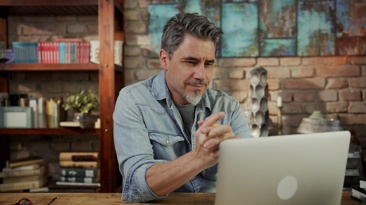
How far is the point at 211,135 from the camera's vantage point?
1.13 meters

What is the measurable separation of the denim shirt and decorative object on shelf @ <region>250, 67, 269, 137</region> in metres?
0.94

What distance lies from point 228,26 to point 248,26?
155 millimetres

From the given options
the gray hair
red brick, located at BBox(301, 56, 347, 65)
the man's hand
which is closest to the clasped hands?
the man's hand

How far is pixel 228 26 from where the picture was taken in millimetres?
3090

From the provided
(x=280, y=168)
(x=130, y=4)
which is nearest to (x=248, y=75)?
(x=130, y=4)

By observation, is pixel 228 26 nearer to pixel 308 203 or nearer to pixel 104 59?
pixel 104 59

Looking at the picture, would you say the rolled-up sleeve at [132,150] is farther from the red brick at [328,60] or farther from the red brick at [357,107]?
the red brick at [357,107]

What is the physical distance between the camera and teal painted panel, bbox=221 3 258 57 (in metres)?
3.08

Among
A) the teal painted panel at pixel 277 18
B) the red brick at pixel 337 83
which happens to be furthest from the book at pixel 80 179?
the red brick at pixel 337 83

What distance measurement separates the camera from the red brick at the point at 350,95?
309 cm

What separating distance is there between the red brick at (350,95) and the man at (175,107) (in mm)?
1611

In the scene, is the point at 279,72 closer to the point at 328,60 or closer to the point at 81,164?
the point at 328,60

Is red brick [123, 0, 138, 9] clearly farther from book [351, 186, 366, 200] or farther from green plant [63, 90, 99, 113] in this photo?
book [351, 186, 366, 200]

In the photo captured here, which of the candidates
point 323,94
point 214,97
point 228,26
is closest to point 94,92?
point 228,26
